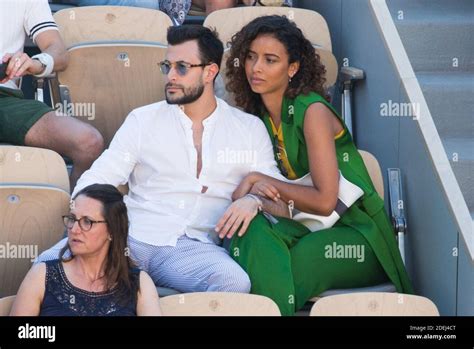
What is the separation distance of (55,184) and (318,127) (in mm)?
893

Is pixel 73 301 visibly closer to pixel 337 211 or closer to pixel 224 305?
pixel 224 305

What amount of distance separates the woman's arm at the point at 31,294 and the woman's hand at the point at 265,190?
817 mm

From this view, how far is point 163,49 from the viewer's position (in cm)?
470

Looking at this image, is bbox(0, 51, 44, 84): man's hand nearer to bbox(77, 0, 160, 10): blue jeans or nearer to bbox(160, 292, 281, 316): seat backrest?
bbox(77, 0, 160, 10): blue jeans

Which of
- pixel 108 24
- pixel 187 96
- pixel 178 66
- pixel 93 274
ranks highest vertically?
pixel 108 24

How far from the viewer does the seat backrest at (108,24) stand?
4832 mm

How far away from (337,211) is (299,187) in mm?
155

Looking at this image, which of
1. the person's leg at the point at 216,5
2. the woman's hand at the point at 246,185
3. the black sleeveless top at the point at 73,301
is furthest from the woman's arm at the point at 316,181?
the person's leg at the point at 216,5

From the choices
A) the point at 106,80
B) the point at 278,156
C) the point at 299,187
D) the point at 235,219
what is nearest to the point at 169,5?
the point at 106,80

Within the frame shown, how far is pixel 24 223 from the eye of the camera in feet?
12.5

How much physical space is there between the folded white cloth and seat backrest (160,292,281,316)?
2.19 feet

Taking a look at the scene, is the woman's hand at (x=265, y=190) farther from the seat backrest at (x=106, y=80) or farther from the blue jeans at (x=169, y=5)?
the blue jeans at (x=169, y=5)

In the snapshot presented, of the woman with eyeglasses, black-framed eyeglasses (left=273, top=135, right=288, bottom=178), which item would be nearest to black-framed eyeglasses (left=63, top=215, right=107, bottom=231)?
the woman with eyeglasses
